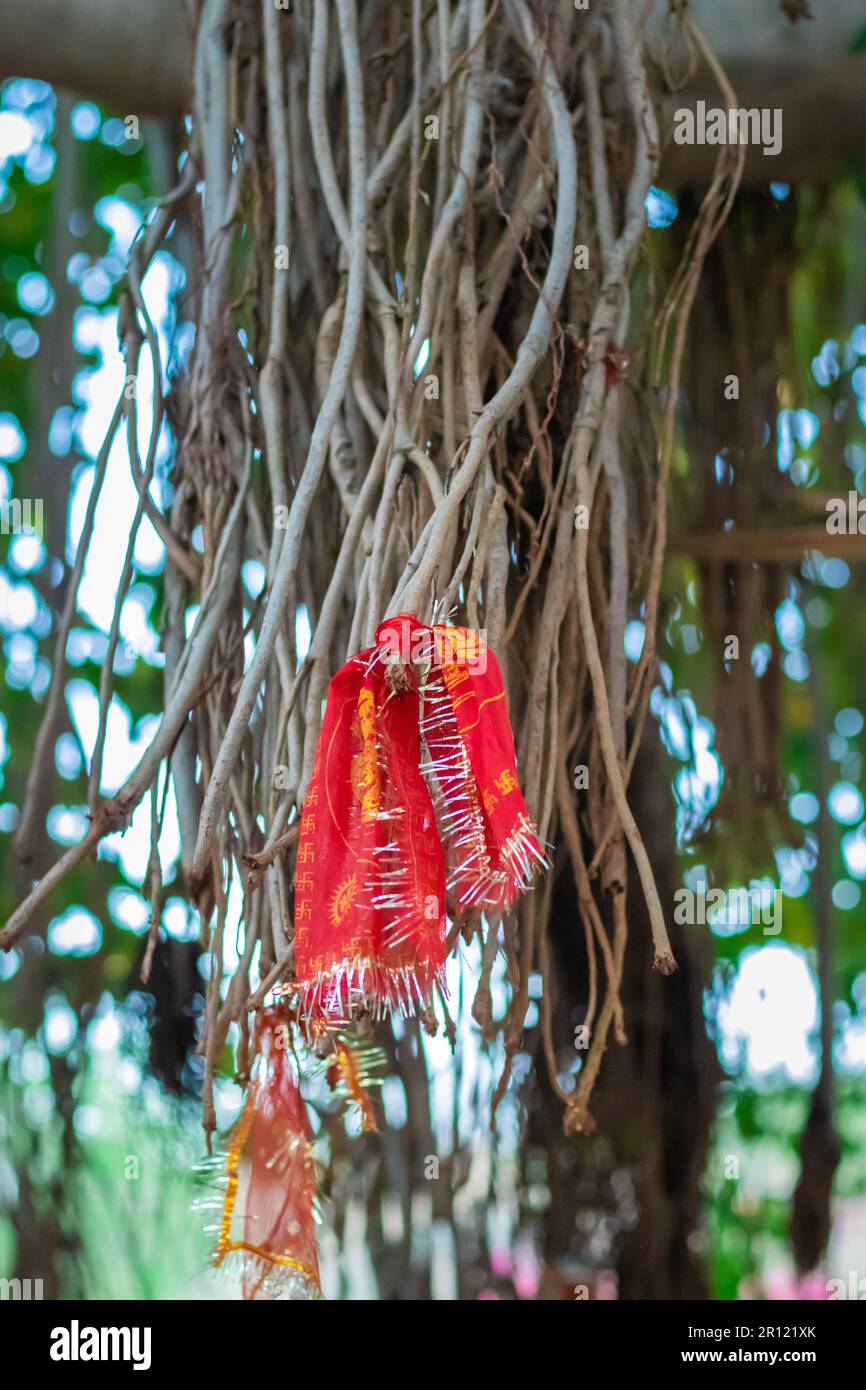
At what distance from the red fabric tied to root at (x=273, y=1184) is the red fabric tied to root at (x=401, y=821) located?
282mm

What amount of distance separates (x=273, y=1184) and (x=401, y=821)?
393mm

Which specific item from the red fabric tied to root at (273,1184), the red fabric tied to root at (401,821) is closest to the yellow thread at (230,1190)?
the red fabric tied to root at (273,1184)

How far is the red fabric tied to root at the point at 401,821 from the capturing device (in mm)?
590

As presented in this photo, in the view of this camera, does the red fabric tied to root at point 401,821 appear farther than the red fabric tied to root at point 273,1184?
No

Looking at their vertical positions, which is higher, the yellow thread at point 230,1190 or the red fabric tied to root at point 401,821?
the red fabric tied to root at point 401,821

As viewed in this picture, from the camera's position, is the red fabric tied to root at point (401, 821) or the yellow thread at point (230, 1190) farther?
the yellow thread at point (230, 1190)

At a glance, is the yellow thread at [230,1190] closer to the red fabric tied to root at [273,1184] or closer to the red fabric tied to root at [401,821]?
the red fabric tied to root at [273,1184]

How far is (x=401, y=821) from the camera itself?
1.99 ft

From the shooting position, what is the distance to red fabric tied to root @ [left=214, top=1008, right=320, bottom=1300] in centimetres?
83

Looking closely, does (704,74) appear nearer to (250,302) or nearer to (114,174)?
(250,302)

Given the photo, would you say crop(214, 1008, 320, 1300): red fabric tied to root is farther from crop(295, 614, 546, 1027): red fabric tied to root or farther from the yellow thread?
crop(295, 614, 546, 1027): red fabric tied to root

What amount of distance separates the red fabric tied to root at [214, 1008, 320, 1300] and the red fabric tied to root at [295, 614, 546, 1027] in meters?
0.28

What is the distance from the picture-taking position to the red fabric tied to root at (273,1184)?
83 centimetres

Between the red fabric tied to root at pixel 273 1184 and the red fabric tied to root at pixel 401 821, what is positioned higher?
the red fabric tied to root at pixel 401 821
